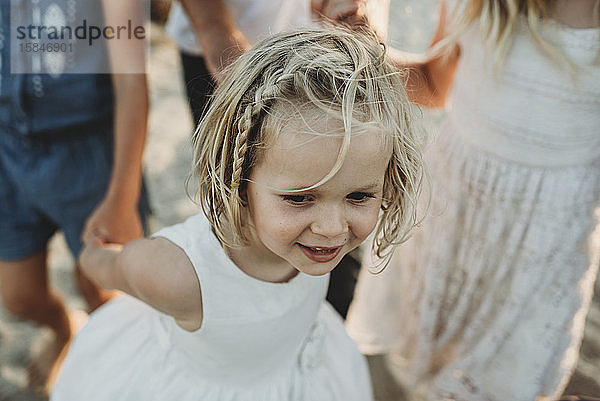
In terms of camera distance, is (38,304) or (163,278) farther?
(38,304)

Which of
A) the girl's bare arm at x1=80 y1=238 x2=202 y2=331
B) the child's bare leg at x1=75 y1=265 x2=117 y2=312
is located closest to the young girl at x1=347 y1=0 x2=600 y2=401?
the girl's bare arm at x1=80 y1=238 x2=202 y2=331

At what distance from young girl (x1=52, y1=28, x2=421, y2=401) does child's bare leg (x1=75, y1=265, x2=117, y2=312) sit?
60cm

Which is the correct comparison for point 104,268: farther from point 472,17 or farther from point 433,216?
point 472,17

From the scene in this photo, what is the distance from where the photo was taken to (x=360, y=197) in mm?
870

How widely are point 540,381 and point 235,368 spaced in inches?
32.9

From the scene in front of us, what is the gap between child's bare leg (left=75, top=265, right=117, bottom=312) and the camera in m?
1.85

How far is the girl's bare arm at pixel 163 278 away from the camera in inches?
A: 38.0

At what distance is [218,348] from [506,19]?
92 cm

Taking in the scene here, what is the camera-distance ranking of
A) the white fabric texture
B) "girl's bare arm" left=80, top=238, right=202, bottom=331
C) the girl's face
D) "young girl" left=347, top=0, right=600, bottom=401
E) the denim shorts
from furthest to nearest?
the white fabric texture < the denim shorts < "young girl" left=347, top=0, right=600, bottom=401 < "girl's bare arm" left=80, top=238, right=202, bottom=331 < the girl's face

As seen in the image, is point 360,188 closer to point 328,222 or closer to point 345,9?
point 328,222

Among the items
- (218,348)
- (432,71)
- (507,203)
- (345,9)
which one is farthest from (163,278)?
(432,71)

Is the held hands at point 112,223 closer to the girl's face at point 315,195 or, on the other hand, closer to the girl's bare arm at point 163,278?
the girl's bare arm at point 163,278

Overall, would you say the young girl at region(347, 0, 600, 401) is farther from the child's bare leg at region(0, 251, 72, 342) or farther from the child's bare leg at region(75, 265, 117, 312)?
the child's bare leg at region(0, 251, 72, 342)

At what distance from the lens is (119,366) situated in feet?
3.84
